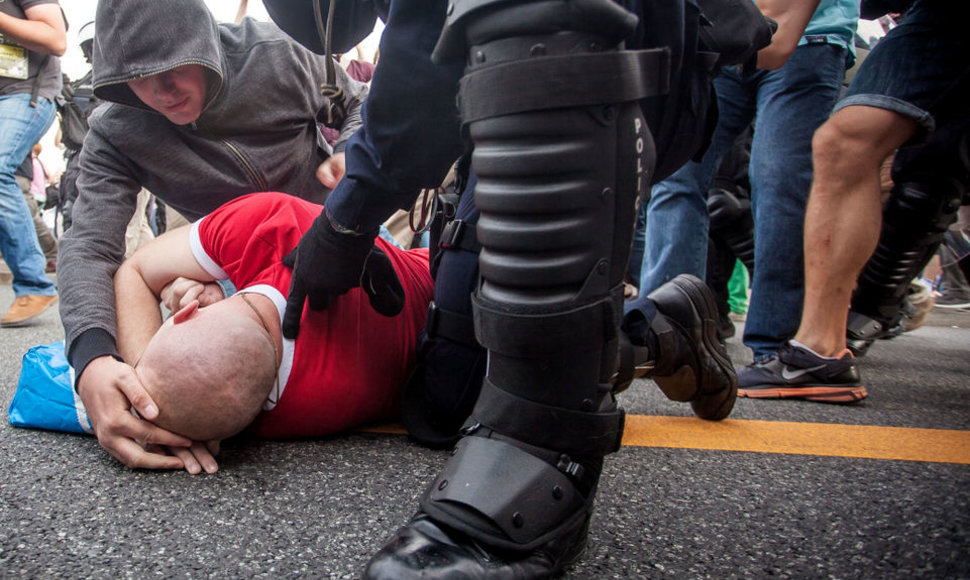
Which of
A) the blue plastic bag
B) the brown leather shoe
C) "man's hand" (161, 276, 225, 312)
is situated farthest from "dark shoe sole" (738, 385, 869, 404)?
the brown leather shoe

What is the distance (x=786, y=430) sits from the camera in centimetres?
149

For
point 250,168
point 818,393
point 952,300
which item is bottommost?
point 952,300

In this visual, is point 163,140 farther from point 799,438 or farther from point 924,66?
point 924,66

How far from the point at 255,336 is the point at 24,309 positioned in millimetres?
2652

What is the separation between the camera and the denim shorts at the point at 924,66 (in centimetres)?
163

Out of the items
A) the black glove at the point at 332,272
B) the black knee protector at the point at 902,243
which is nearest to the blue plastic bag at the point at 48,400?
the black glove at the point at 332,272

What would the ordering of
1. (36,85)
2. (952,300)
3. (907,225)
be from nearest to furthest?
(907,225) → (36,85) → (952,300)

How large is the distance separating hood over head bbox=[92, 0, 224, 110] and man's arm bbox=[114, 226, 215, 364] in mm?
415

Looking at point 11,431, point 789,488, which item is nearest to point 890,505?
point 789,488

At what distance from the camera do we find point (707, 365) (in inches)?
55.7

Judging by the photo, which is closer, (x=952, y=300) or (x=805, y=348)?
(x=805, y=348)

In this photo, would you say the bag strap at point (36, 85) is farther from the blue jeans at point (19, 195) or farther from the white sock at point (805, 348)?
the white sock at point (805, 348)

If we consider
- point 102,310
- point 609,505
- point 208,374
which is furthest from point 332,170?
point 609,505

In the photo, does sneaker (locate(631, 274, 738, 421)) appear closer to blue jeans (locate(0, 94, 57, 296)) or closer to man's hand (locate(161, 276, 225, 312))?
man's hand (locate(161, 276, 225, 312))
